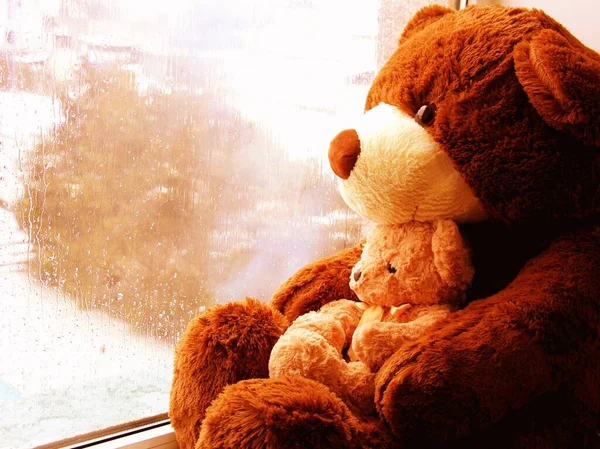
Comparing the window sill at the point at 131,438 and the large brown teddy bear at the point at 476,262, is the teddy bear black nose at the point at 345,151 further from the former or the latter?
the window sill at the point at 131,438

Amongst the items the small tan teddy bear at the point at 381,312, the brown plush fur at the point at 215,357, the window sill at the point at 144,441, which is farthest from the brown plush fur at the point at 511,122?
the window sill at the point at 144,441

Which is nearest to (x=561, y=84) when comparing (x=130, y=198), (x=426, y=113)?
(x=426, y=113)

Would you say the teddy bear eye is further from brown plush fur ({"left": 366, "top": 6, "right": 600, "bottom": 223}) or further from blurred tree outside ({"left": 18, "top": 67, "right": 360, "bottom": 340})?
blurred tree outside ({"left": 18, "top": 67, "right": 360, "bottom": 340})

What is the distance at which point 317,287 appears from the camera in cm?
110

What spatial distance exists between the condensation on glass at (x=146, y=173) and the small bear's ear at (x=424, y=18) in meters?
0.28

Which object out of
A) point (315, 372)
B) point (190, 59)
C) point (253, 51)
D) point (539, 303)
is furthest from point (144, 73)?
point (539, 303)

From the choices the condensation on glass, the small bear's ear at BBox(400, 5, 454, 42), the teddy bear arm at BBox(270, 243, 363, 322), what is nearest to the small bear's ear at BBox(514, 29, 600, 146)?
the small bear's ear at BBox(400, 5, 454, 42)

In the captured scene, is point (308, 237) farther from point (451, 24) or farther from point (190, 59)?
point (451, 24)

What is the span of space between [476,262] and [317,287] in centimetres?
29

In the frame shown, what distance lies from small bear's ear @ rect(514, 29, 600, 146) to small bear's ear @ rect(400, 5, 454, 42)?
24cm

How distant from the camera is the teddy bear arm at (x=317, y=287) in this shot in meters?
1.09

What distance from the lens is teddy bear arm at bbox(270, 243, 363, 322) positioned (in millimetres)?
1093

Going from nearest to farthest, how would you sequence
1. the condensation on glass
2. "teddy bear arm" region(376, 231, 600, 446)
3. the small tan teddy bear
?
"teddy bear arm" region(376, 231, 600, 446) < the small tan teddy bear < the condensation on glass

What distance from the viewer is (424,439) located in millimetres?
774
